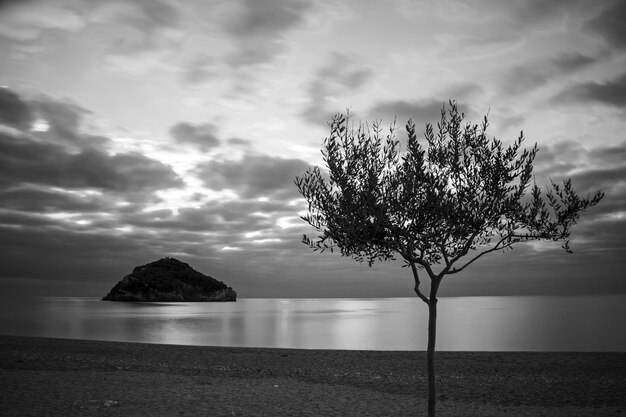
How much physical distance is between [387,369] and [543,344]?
48.5 meters

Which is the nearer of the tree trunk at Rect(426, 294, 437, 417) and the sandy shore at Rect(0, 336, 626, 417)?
the tree trunk at Rect(426, 294, 437, 417)

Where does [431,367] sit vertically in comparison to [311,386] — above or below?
above

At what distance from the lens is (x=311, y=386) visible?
81.0 ft

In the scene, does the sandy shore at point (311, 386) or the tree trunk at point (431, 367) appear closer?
the tree trunk at point (431, 367)

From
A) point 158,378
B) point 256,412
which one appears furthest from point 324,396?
point 158,378

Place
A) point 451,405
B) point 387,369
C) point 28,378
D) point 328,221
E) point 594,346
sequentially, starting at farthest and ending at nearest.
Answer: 1. point 594,346
2. point 387,369
3. point 28,378
4. point 451,405
5. point 328,221

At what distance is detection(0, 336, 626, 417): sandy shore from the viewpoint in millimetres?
18469

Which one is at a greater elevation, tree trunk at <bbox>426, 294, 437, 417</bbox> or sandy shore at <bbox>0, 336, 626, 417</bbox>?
tree trunk at <bbox>426, 294, 437, 417</bbox>

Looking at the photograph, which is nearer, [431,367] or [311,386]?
[431,367]

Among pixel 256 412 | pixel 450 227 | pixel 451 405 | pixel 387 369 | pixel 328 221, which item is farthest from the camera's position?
pixel 387 369

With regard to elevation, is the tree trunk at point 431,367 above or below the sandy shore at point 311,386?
above

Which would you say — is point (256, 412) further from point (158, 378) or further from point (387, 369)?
point (387, 369)

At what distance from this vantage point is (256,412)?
1789 cm

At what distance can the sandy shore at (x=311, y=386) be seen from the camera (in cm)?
1847
